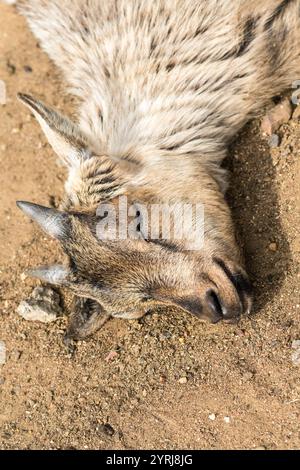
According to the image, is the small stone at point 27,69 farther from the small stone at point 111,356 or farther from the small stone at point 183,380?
the small stone at point 183,380

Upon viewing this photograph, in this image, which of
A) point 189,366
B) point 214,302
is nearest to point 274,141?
point 214,302

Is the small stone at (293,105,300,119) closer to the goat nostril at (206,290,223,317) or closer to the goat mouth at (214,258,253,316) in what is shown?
the goat mouth at (214,258,253,316)

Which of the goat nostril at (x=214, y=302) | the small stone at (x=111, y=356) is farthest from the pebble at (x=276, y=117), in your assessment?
the small stone at (x=111, y=356)

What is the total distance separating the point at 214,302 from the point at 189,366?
2.67ft

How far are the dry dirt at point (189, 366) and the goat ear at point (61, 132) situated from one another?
107cm

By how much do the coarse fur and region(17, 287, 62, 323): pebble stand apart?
430 mm

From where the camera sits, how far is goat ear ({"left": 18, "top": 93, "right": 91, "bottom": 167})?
4.94 m

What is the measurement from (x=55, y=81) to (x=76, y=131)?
1.56 meters

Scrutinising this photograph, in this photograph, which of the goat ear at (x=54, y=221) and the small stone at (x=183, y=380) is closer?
the goat ear at (x=54, y=221)

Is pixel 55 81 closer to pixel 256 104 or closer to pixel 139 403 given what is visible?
pixel 256 104

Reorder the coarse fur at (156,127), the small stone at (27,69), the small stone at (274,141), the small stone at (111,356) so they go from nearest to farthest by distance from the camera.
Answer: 1. the coarse fur at (156,127)
2. the small stone at (111,356)
3. the small stone at (274,141)
4. the small stone at (27,69)

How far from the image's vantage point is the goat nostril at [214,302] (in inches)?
171

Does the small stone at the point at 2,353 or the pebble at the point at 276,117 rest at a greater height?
the pebble at the point at 276,117

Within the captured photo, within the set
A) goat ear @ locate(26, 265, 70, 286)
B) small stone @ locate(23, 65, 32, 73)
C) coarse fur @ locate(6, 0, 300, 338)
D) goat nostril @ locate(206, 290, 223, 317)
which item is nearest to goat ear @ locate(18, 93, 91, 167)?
coarse fur @ locate(6, 0, 300, 338)
